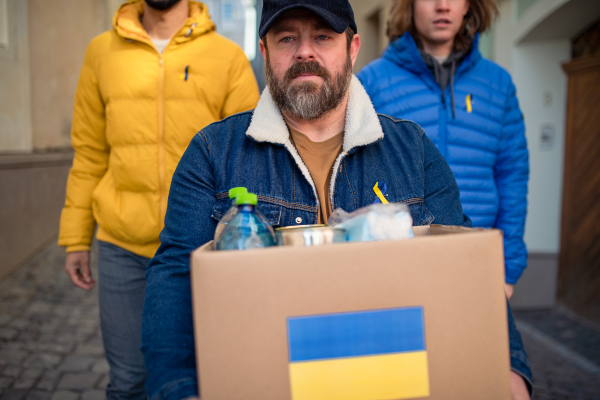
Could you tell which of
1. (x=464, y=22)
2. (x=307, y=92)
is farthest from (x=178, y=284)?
(x=464, y=22)

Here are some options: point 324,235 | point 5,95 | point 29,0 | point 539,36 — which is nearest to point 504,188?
point 324,235

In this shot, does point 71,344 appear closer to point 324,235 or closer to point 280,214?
point 280,214

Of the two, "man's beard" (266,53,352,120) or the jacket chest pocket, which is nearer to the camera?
the jacket chest pocket

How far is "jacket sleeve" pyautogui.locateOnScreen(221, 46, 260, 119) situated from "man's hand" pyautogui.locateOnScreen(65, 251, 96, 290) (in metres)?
1.02

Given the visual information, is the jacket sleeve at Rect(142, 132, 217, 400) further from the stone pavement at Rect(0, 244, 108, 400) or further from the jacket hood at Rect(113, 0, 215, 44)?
the stone pavement at Rect(0, 244, 108, 400)

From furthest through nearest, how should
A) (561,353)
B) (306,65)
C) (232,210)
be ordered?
1. (561,353)
2. (306,65)
3. (232,210)

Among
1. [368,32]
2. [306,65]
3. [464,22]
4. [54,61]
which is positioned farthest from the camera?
[368,32]

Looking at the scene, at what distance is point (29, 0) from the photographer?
5.99 meters

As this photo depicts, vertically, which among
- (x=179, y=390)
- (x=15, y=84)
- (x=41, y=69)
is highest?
(x=41, y=69)

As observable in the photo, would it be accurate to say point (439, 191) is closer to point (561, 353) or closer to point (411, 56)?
point (411, 56)

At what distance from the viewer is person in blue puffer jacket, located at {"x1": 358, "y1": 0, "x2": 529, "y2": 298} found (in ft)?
8.07

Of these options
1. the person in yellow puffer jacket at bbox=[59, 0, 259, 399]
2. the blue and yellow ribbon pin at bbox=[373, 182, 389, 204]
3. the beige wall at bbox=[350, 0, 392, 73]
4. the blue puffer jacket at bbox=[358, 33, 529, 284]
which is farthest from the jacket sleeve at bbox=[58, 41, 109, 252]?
the beige wall at bbox=[350, 0, 392, 73]

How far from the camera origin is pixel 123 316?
238cm

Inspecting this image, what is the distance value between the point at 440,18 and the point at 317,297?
6.26 ft
